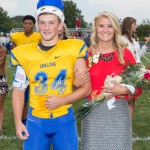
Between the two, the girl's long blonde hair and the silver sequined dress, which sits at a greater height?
the girl's long blonde hair

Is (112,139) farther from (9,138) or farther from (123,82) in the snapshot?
(9,138)

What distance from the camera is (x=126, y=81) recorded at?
3814mm

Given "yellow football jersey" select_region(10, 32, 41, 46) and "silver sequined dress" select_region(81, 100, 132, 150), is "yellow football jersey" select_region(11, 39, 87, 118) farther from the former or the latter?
"yellow football jersey" select_region(10, 32, 41, 46)

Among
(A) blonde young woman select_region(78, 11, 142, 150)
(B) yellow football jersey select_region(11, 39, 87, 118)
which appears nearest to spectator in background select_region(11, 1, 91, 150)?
(B) yellow football jersey select_region(11, 39, 87, 118)

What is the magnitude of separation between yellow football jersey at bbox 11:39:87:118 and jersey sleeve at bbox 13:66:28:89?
0.05 m

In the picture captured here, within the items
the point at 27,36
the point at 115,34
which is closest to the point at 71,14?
the point at 27,36

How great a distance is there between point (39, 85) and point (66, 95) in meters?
0.25

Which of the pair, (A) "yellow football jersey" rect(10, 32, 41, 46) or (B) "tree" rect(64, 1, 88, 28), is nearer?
(A) "yellow football jersey" rect(10, 32, 41, 46)

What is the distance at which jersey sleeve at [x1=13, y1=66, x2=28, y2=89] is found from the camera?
346cm

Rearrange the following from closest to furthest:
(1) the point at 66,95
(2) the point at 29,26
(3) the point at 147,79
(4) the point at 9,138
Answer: (1) the point at 66,95 < (3) the point at 147,79 < (4) the point at 9,138 < (2) the point at 29,26

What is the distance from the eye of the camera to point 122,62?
3885 mm

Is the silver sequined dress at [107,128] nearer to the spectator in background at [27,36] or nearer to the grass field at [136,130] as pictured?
the grass field at [136,130]

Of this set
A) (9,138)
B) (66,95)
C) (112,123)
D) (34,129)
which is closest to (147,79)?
(112,123)

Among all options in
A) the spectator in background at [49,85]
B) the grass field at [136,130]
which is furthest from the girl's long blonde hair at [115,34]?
the grass field at [136,130]
